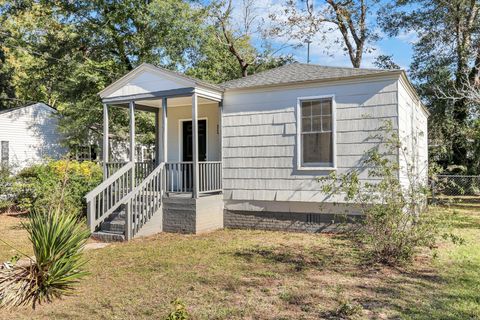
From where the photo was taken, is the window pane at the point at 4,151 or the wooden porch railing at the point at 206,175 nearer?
the wooden porch railing at the point at 206,175

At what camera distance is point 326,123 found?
8.41 metres

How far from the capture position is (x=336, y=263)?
5.81 metres

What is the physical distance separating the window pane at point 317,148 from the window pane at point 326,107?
469 mm

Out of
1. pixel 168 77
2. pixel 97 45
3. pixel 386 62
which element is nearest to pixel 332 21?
pixel 386 62

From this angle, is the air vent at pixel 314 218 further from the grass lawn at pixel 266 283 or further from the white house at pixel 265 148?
the grass lawn at pixel 266 283

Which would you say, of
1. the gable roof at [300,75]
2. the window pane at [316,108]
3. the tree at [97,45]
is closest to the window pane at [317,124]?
the window pane at [316,108]

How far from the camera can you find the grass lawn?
3.94 meters

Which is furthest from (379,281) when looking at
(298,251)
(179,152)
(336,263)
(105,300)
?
(179,152)

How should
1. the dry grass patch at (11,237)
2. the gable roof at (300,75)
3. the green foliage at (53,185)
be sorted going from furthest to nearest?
1. the green foliage at (53,185)
2. the gable roof at (300,75)
3. the dry grass patch at (11,237)

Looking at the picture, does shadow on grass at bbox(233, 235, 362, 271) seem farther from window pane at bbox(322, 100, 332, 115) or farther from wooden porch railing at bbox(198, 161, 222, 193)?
window pane at bbox(322, 100, 332, 115)

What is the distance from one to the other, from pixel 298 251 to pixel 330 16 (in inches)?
699

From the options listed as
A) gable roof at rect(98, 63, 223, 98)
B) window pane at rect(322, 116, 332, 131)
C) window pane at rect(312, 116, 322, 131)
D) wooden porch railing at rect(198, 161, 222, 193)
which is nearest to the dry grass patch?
wooden porch railing at rect(198, 161, 222, 193)

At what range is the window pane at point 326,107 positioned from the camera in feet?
27.6

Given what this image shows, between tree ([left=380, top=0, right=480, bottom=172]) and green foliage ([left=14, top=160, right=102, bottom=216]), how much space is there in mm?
15284
